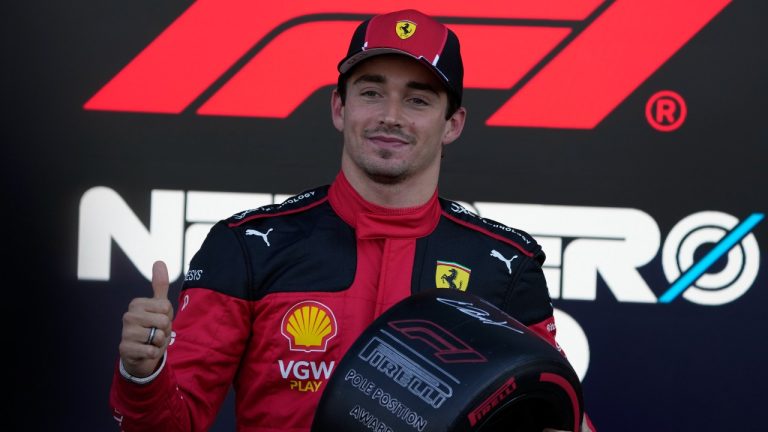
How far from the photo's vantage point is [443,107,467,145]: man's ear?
1742mm

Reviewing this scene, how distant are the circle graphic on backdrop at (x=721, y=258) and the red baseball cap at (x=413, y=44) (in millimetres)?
847

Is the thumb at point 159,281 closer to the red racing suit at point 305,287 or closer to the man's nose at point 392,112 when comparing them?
the red racing suit at point 305,287

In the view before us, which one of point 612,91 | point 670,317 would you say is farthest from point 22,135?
point 670,317

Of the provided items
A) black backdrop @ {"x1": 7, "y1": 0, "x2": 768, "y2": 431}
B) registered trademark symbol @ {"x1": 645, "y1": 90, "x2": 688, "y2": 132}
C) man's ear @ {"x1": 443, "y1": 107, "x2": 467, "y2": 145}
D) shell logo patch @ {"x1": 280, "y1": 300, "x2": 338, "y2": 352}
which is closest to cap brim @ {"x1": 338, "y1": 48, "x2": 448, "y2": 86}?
man's ear @ {"x1": 443, "y1": 107, "x2": 467, "y2": 145}

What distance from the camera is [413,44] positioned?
1.63 metres

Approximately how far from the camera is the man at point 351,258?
1.56m

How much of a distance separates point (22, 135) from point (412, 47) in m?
1.16

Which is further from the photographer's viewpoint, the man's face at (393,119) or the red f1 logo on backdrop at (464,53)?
the red f1 logo on backdrop at (464,53)

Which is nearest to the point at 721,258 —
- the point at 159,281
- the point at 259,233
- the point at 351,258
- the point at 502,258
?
the point at 502,258

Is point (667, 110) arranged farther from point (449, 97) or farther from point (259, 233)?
point (259, 233)

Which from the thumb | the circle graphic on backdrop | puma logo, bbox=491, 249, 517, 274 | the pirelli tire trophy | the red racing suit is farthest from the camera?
the circle graphic on backdrop

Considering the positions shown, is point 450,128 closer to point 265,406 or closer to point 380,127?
point 380,127

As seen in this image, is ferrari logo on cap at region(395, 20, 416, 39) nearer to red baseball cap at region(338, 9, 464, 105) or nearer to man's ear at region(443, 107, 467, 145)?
red baseball cap at region(338, 9, 464, 105)

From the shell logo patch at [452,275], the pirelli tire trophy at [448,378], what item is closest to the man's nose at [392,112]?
the shell logo patch at [452,275]
